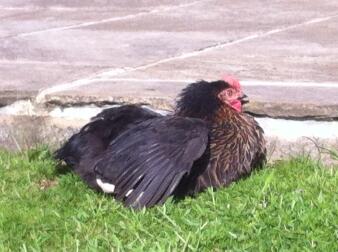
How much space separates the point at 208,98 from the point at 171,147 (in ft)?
1.62

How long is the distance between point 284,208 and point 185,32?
4363 millimetres

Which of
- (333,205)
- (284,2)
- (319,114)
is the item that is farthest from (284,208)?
(284,2)

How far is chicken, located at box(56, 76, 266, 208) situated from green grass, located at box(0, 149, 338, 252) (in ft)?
0.27

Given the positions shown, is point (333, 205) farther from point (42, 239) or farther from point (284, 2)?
point (284, 2)

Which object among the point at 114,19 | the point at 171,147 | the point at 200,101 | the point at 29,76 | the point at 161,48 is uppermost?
the point at 200,101

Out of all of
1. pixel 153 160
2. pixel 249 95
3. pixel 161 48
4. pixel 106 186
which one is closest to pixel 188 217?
pixel 153 160

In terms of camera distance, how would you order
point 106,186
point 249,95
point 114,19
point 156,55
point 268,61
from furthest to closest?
point 114,19
point 156,55
point 268,61
point 249,95
point 106,186

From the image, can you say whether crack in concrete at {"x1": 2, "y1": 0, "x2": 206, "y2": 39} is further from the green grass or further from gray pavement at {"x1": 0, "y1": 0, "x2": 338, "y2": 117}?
the green grass

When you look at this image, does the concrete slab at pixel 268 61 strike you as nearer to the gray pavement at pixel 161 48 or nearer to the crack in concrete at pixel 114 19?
the gray pavement at pixel 161 48

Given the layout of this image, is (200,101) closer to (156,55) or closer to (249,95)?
(249,95)

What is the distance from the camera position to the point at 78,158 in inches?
208

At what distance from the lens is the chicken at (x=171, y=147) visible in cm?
488

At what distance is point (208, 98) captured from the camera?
5297mm

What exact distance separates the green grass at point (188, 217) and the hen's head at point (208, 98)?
0.40 metres
